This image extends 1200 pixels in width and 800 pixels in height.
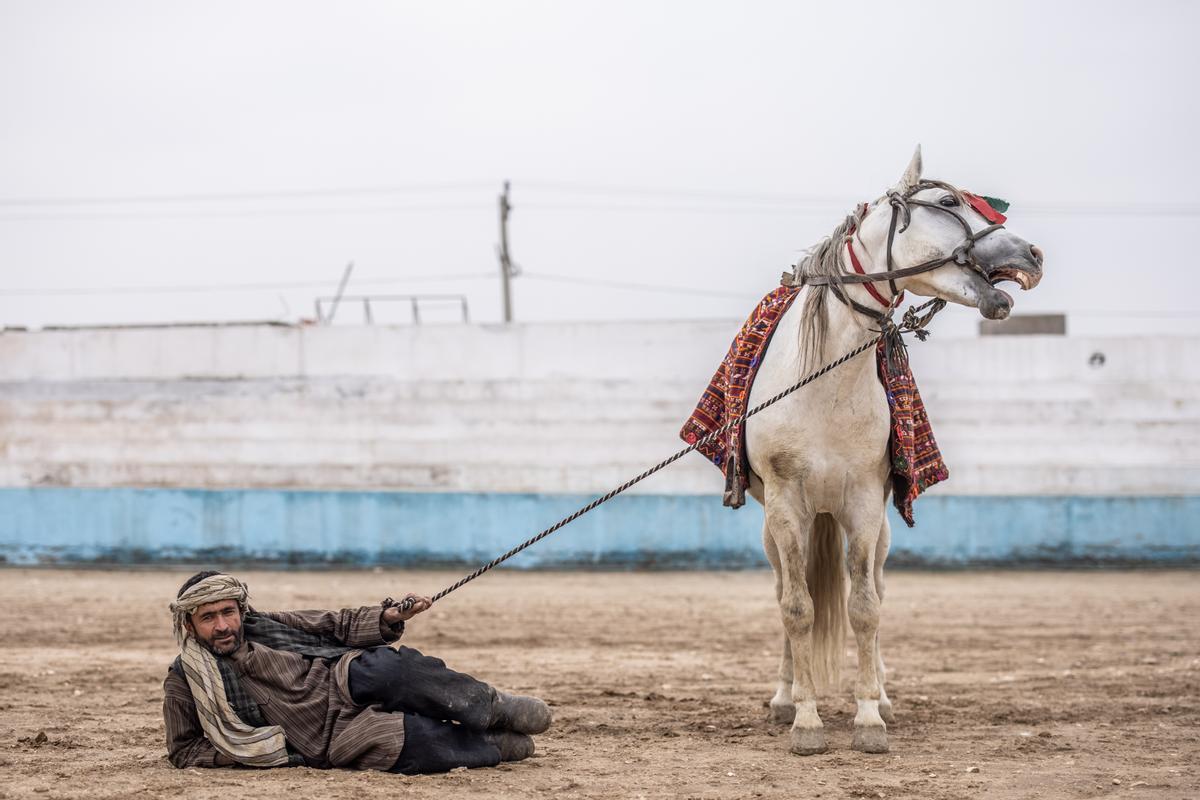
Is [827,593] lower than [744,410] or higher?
lower

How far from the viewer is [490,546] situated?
1881cm

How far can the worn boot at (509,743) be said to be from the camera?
18.2 feet

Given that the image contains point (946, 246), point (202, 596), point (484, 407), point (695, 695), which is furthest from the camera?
point (484, 407)

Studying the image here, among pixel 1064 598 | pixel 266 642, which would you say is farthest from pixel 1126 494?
pixel 266 642

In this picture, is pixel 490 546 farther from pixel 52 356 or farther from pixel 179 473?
pixel 52 356

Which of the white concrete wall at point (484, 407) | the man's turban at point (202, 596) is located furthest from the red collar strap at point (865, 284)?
the white concrete wall at point (484, 407)

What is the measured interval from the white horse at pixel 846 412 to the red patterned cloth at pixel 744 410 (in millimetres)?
63

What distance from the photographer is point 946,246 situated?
5715mm

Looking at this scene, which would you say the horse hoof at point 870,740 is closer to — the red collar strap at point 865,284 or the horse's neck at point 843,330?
the horse's neck at point 843,330

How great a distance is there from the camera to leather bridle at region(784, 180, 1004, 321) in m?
5.64

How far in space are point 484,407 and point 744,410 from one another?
15.7 meters

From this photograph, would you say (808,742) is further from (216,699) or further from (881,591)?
(216,699)

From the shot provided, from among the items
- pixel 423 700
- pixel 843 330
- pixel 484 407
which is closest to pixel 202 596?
pixel 423 700

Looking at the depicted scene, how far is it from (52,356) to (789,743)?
65.3 ft
